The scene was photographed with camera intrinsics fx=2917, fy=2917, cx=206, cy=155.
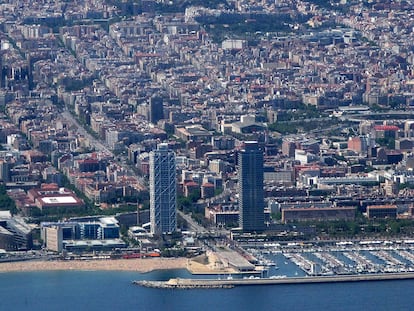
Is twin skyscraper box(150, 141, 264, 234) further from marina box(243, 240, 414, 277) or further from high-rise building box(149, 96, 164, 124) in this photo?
high-rise building box(149, 96, 164, 124)

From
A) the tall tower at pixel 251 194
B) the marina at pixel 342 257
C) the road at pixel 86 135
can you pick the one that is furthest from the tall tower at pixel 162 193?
the road at pixel 86 135

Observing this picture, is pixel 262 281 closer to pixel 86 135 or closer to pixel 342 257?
pixel 342 257

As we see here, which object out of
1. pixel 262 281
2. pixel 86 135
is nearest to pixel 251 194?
pixel 262 281

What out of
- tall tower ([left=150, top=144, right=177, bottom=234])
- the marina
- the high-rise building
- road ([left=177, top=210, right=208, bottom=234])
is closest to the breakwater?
the marina

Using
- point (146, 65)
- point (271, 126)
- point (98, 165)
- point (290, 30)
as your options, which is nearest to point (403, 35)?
point (290, 30)

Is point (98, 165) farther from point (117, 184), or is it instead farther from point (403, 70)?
point (403, 70)

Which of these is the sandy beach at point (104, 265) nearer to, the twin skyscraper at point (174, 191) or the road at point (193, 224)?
the twin skyscraper at point (174, 191)
